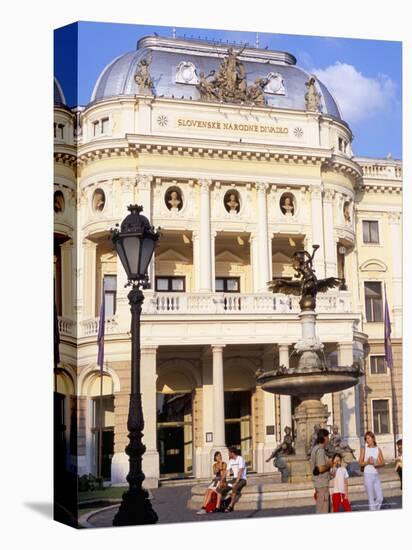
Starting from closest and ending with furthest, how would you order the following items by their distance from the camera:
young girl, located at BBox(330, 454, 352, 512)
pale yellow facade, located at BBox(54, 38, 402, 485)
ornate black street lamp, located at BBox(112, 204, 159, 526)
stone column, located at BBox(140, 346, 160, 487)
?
ornate black street lamp, located at BBox(112, 204, 159, 526) → young girl, located at BBox(330, 454, 352, 512) → pale yellow facade, located at BBox(54, 38, 402, 485) → stone column, located at BBox(140, 346, 160, 487)

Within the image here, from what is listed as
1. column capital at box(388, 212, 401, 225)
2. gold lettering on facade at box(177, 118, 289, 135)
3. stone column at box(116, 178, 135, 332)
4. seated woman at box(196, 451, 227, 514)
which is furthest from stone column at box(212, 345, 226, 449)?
column capital at box(388, 212, 401, 225)

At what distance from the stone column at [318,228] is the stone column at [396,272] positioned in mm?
1706

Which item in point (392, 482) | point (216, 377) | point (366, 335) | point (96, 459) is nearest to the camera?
point (96, 459)

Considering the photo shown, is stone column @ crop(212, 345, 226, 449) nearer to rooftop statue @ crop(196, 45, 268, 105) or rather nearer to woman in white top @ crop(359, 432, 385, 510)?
woman in white top @ crop(359, 432, 385, 510)

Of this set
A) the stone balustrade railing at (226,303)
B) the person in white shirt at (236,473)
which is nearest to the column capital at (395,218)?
the stone balustrade railing at (226,303)

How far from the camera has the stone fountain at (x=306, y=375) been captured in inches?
746

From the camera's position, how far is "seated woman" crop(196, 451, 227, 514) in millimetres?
17797

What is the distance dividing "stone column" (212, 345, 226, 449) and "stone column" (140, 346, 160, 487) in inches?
50.6

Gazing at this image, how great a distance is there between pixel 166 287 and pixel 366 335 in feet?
15.7

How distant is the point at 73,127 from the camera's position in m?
18.2

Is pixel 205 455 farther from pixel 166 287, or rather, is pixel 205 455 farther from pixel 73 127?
pixel 73 127

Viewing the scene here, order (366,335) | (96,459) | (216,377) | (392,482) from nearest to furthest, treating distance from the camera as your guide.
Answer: (96,459), (392,482), (216,377), (366,335)

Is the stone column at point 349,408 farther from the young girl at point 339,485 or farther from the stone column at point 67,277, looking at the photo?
the stone column at point 67,277

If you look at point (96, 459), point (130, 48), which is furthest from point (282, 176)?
point (96, 459)
